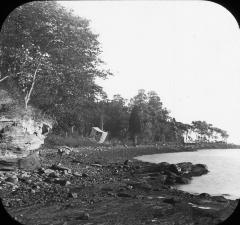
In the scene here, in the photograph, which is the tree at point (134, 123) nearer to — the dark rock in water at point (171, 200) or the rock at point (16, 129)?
the rock at point (16, 129)

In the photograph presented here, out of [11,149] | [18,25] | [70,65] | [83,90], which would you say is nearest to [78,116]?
[83,90]

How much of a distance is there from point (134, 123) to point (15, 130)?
83.9 feet

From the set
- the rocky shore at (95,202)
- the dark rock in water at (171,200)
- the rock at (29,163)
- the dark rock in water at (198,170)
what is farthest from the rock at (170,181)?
the rock at (29,163)

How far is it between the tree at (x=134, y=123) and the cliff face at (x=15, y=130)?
21057 millimetres

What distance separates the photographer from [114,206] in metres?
10.3

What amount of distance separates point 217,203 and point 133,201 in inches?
141

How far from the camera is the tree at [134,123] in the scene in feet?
140

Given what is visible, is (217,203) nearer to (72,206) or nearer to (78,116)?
(72,206)

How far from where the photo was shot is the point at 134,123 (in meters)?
43.1

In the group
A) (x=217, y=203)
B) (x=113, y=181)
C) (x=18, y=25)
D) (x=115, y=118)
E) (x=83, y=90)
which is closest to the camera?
(x=217, y=203)

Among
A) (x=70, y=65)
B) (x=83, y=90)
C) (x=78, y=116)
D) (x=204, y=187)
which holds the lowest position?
(x=204, y=187)

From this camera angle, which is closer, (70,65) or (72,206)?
(72,206)

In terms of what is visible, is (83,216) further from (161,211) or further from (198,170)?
(198,170)

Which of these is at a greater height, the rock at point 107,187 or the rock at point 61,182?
the rock at point 61,182
